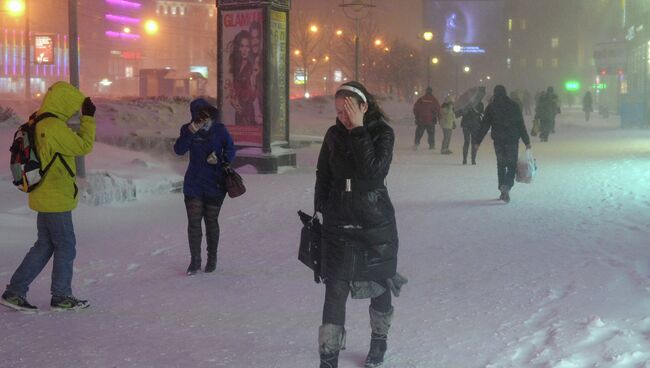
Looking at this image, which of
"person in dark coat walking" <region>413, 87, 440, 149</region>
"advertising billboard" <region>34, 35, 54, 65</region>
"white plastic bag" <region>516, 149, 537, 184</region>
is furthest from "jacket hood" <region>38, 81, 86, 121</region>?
"advertising billboard" <region>34, 35, 54, 65</region>

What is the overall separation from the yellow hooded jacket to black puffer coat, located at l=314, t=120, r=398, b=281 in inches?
90.8

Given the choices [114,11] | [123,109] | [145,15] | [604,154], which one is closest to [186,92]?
[123,109]

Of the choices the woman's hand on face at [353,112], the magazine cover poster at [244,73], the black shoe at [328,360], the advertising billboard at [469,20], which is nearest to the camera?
the woman's hand on face at [353,112]

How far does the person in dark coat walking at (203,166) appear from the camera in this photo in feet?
23.2

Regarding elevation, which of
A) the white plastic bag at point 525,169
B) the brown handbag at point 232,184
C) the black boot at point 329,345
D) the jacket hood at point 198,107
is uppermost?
the jacket hood at point 198,107

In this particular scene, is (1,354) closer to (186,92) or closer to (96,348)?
(96,348)

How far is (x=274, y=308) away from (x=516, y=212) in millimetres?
5874

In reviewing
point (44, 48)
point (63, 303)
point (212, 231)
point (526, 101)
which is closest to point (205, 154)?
point (212, 231)

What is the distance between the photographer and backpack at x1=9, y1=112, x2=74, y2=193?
5.69 meters

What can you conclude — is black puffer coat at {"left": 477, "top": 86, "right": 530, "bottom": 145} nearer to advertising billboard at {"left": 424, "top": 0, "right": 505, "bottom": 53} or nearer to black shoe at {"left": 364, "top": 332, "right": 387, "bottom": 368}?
black shoe at {"left": 364, "top": 332, "right": 387, "bottom": 368}

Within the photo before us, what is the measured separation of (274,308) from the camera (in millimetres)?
6035

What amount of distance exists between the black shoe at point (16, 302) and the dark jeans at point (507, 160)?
7745 mm

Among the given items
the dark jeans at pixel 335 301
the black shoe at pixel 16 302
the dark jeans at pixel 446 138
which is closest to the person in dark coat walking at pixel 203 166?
the black shoe at pixel 16 302

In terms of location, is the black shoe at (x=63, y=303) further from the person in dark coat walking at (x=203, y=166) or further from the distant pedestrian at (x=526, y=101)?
the distant pedestrian at (x=526, y=101)
